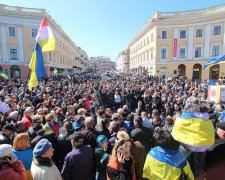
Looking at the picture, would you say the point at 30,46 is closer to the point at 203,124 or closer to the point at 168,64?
the point at 168,64

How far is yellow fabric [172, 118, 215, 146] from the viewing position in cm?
267

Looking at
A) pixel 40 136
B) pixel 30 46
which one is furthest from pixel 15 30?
pixel 40 136

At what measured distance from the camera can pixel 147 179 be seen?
2615 millimetres

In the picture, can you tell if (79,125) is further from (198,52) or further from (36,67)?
(198,52)

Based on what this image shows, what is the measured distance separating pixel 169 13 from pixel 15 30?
2788cm

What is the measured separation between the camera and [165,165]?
7.79ft

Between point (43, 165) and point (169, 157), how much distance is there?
1816 millimetres

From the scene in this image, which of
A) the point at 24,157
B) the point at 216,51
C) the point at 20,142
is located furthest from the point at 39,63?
the point at 216,51

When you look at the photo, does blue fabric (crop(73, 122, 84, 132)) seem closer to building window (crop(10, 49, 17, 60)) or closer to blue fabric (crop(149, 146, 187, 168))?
blue fabric (crop(149, 146, 187, 168))

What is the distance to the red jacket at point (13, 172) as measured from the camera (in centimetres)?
219

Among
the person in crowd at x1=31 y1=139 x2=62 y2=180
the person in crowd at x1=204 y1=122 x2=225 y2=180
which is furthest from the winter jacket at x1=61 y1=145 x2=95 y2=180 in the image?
the person in crowd at x1=204 y1=122 x2=225 y2=180

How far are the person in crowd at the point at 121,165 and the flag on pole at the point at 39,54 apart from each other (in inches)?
149

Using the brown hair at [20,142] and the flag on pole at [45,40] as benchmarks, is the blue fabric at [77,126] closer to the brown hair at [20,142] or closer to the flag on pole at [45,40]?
the brown hair at [20,142]

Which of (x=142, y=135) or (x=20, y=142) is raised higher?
(x=20, y=142)
